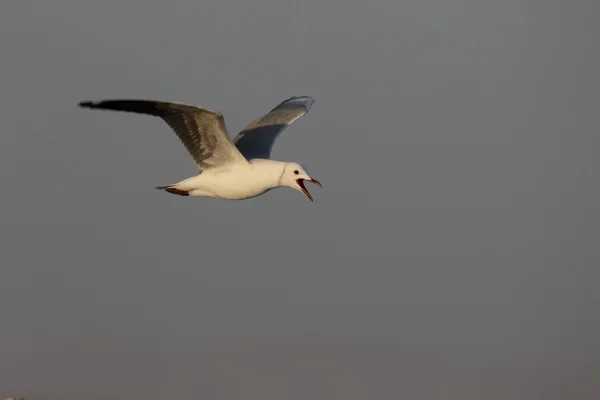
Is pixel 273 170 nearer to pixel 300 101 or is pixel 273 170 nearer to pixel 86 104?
pixel 86 104

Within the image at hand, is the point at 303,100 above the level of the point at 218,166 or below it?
above

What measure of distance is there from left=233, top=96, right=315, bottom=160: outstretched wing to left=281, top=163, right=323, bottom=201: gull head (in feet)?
4.79

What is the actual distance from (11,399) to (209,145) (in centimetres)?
8945

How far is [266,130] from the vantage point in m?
19.2

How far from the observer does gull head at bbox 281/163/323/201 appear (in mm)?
17016

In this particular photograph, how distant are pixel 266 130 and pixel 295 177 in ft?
7.78

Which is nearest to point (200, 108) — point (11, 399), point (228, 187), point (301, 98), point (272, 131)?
point (228, 187)

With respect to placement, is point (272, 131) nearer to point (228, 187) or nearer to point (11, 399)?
point (228, 187)

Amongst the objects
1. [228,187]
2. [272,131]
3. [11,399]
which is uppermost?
[11,399]

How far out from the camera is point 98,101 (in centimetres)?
1509

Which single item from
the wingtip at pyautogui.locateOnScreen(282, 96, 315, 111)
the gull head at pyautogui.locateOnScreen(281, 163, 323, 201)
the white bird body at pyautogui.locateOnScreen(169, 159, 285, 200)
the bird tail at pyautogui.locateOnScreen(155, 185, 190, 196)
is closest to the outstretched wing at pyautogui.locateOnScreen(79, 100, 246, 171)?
the white bird body at pyautogui.locateOnScreen(169, 159, 285, 200)

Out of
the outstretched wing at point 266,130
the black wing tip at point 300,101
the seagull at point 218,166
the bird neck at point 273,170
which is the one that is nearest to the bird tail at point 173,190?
the seagull at point 218,166

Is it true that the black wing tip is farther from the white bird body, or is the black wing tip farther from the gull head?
the white bird body

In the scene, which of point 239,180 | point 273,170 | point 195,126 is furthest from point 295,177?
point 195,126
